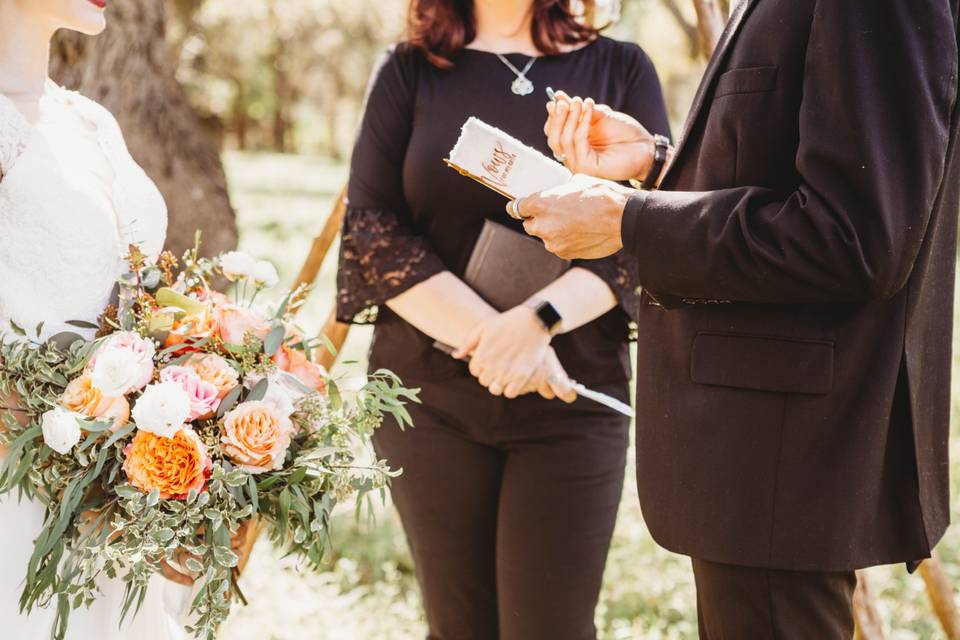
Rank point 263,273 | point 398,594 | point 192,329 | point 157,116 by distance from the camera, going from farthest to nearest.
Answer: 1. point 398,594
2. point 157,116
3. point 263,273
4. point 192,329

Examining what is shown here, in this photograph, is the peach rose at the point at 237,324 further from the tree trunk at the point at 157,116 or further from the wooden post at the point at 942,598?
the wooden post at the point at 942,598

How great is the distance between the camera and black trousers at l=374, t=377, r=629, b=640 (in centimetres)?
239

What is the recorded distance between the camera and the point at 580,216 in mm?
1626

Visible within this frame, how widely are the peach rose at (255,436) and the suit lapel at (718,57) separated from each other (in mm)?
891

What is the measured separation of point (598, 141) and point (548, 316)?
452 millimetres

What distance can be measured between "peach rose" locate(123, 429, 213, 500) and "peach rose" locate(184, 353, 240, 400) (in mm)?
114

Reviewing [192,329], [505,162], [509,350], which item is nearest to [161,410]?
[192,329]

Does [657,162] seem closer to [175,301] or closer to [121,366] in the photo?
[175,301]

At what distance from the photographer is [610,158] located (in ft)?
6.71

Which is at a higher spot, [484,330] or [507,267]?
[507,267]

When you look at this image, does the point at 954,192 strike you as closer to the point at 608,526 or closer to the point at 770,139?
the point at 770,139

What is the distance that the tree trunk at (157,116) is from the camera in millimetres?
3867

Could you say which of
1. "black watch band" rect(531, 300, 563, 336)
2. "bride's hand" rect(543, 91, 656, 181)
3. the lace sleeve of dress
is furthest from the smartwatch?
"bride's hand" rect(543, 91, 656, 181)

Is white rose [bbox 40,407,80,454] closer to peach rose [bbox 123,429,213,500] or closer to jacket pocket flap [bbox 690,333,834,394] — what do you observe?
peach rose [bbox 123,429,213,500]
